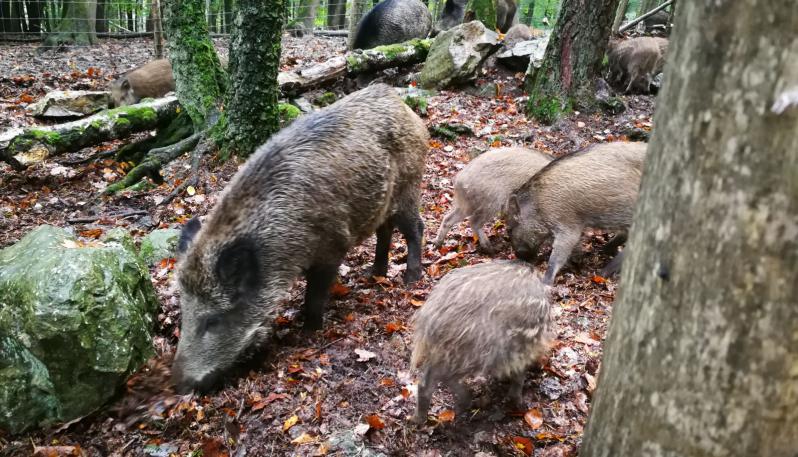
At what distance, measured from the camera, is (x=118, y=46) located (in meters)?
17.1

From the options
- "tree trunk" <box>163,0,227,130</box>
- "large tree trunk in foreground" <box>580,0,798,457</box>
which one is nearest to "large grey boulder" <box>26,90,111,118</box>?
"tree trunk" <box>163,0,227,130</box>

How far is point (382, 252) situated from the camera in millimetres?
5656

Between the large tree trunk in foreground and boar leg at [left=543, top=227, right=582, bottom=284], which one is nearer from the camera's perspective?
the large tree trunk in foreground

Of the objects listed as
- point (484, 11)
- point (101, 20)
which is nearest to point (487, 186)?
point (484, 11)

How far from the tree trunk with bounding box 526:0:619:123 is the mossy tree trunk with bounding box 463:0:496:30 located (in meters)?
5.04

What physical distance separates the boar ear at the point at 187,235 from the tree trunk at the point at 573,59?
6034mm

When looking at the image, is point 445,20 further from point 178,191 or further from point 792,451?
point 792,451

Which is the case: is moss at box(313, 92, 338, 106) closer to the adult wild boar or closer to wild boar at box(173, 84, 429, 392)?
wild boar at box(173, 84, 429, 392)

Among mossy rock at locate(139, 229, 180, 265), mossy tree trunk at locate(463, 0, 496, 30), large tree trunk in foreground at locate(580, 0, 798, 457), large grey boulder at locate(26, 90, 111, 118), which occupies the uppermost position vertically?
mossy tree trunk at locate(463, 0, 496, 30)

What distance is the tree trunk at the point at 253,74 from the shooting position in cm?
662

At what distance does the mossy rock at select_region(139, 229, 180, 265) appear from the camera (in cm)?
596

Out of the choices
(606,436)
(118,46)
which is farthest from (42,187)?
(118,46)

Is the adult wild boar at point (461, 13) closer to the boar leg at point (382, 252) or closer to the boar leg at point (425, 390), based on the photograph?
the boar leg at point (382, 252)

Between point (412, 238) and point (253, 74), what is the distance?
2.96m
